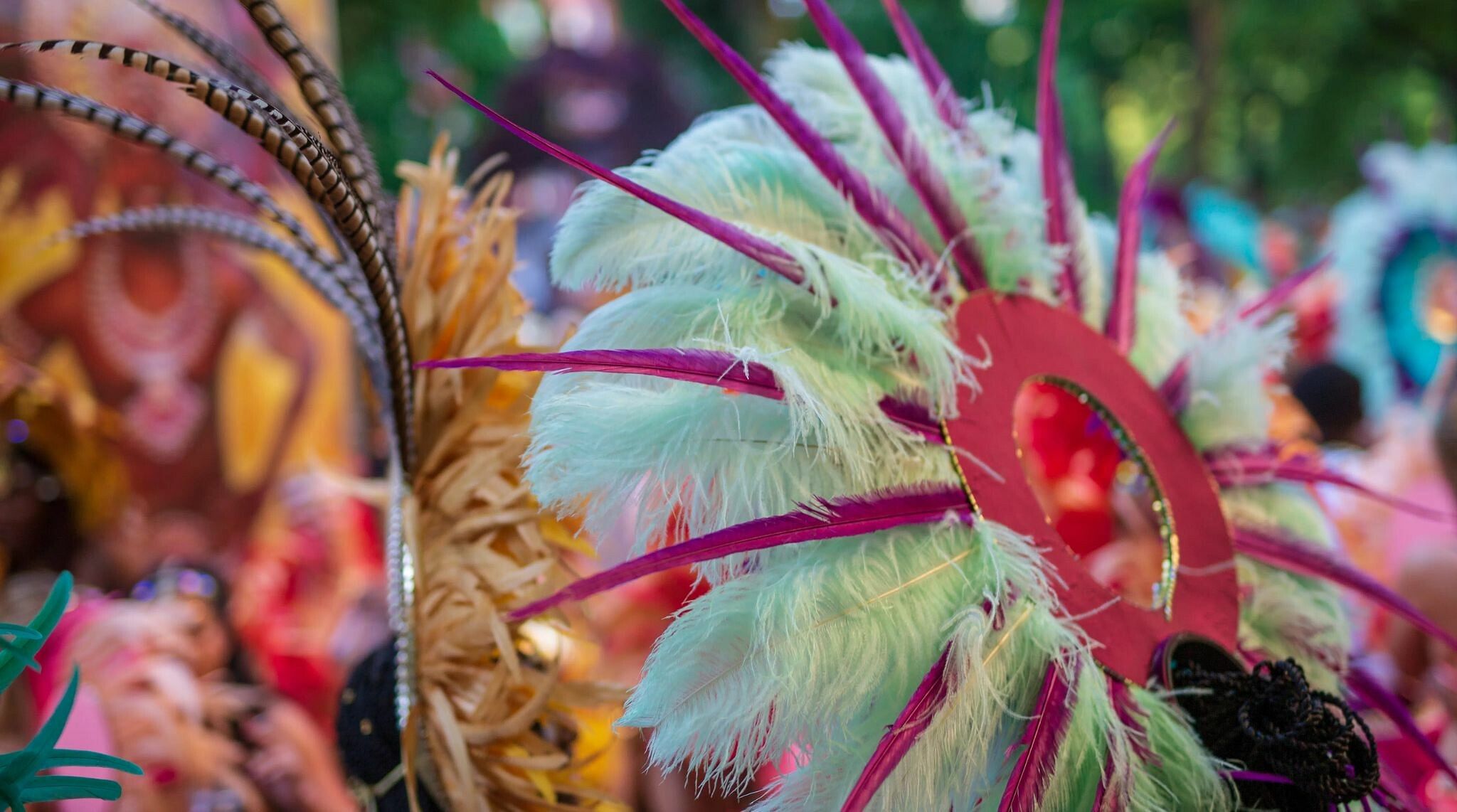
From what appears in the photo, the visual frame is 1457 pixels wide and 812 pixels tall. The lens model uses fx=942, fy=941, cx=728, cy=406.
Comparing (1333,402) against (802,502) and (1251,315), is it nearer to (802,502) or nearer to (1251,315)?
(1251,315)

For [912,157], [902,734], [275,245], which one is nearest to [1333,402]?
[912,157]

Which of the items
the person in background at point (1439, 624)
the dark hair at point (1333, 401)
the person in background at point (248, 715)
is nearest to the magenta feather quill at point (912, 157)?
the person in background at point (1439, 624)

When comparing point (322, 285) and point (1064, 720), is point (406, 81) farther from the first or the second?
point (1064, 720)

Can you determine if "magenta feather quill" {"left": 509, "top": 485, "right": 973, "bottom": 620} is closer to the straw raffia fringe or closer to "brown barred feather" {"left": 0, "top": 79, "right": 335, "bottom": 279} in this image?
the straw raffia fringe

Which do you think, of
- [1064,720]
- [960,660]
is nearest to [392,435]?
[960,660]

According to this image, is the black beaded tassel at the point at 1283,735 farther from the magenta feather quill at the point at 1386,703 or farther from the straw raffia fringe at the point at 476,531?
the straw raffia fringe at the point at 476,531

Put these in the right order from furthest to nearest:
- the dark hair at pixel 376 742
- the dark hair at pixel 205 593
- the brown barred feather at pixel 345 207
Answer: the dark hair at pixel 205 593 → the dark hair at pixel 376 742 → the brown barred feather at pixel 345 207
